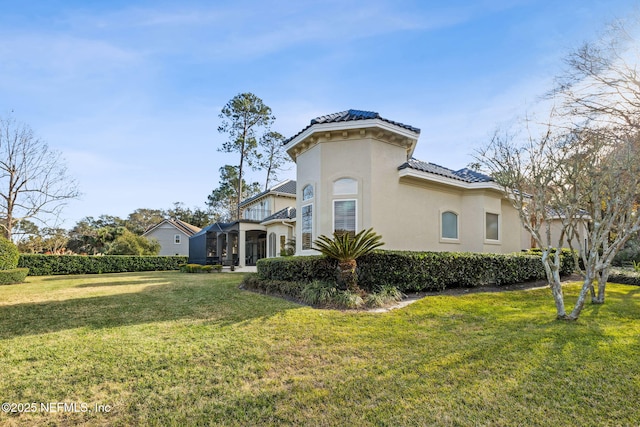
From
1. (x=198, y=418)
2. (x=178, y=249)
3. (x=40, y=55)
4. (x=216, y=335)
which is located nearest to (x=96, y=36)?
(x=40, y=55)

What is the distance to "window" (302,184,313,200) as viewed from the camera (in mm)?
12883

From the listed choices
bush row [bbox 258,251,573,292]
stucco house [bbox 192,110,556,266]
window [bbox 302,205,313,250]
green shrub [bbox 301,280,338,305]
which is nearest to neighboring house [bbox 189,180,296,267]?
window [bbox 302,205,313,250]

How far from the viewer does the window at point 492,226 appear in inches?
591

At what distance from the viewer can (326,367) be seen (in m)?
4.69

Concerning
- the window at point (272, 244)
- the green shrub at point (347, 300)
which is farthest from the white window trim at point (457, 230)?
the window at point (272, 244)

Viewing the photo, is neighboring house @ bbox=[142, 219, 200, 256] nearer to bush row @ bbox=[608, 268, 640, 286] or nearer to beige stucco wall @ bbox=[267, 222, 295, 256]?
beige stucco wall @ bbox=[267, 222, 295, 256]

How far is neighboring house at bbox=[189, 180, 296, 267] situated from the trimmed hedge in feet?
10.5

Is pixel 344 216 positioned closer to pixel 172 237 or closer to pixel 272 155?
pixel 272 155

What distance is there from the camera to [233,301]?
967 centimetres

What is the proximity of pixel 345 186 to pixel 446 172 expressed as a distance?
19.7 feet

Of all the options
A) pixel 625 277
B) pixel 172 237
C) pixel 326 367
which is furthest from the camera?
pixel 172 237

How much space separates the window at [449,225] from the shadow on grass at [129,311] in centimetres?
821

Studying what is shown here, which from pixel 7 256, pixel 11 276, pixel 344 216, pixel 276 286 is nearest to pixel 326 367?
pixel 276 286

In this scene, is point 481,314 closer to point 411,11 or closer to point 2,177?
point 411,11
